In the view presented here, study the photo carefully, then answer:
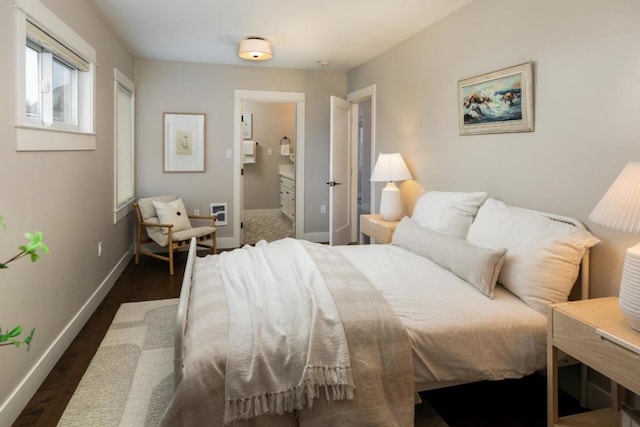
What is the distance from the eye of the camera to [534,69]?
8.16 ft

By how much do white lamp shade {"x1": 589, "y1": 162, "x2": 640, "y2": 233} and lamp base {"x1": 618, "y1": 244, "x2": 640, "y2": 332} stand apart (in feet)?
0.34

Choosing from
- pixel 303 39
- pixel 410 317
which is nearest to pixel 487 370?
pixel 410 317

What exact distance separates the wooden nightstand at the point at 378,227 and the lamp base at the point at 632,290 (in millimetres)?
2147

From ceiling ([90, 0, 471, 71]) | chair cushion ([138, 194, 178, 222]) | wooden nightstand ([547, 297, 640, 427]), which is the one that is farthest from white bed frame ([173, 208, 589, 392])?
chair cushion ([138, 194, 178, 222])

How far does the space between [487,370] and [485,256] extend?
1.96 ft

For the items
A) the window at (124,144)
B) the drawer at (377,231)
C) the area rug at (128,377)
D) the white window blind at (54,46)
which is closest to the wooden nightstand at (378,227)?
the drawer at (377,231)

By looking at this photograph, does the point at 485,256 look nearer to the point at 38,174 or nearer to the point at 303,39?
the point at 38,174

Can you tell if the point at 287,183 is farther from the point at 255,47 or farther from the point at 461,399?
the point at 461,399

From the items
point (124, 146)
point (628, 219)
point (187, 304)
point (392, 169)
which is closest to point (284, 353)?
point (187, 304)

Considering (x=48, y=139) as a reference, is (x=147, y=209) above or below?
below

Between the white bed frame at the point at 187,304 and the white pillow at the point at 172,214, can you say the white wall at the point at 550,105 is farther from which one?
the white pillow at the point at 172,214

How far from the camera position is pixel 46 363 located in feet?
7.65

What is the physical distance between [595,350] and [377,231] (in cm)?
240

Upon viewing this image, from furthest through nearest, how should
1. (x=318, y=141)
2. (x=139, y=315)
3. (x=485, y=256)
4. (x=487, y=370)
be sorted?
(x=318, y=141)
(x=139, y=315)
(x=485, y=256)
(x=487, y=370)
